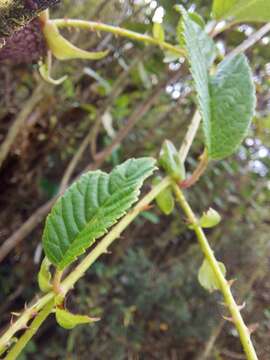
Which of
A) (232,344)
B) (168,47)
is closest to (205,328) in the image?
(232,344)

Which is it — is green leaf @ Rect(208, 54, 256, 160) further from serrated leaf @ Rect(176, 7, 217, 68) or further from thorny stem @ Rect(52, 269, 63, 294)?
thorny stem @ Rect(52, 269, 63, 294)

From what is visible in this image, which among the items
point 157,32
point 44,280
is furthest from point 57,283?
point 157,32

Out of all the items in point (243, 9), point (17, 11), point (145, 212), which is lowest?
point (145, 212)

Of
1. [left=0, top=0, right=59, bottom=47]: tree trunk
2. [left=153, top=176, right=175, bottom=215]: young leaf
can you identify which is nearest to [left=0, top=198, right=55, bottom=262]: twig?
[left=153, top=176, right=175, bottom=215]: young leaf

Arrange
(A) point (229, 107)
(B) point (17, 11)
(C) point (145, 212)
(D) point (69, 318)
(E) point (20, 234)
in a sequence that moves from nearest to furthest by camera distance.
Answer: (B) point (17, 11), (D) point (69, 318), (A) point (229, 107), (E) point (20, 234), (C) point (145, 212)

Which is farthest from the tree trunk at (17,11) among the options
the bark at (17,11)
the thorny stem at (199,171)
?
the thorny stem at (199,171)

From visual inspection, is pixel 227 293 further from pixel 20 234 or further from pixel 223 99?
pixel 20 234
